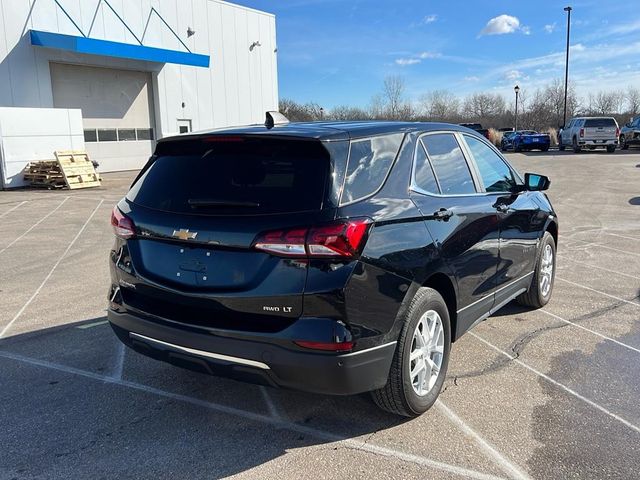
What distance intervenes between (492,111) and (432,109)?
16204 millimetres

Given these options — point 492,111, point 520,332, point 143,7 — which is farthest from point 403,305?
point 492,111

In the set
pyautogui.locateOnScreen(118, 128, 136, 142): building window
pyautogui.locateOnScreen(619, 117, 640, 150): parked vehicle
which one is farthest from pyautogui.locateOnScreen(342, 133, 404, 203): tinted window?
pyautogui.locateOnScreen(619, 117, 640, 150): parked vehicle

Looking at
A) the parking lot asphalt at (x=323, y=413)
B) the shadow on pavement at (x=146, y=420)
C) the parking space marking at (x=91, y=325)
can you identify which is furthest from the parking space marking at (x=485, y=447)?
the parking space marking at (x=91, y=325)

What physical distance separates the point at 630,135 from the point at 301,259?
37.4 metres

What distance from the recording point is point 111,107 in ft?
80.5

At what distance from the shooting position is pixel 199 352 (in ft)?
9.92

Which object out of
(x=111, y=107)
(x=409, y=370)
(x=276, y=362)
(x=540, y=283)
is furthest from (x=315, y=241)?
(x=111, y=107)

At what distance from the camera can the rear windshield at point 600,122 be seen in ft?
105

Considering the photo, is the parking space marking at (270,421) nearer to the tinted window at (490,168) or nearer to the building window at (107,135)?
the tinted window at (490,168)

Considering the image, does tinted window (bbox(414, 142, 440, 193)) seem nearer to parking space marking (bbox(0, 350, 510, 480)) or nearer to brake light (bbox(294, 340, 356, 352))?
brake light (bbox(294, 340, 356, 352))

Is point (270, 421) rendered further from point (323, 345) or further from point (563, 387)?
point (563, 387)

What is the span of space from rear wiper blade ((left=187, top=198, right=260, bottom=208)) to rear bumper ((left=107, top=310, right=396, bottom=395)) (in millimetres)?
706

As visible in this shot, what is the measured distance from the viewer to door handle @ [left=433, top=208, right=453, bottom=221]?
3564 millimetres

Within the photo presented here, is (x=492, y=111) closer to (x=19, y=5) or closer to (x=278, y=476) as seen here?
(x=19, y=5)
